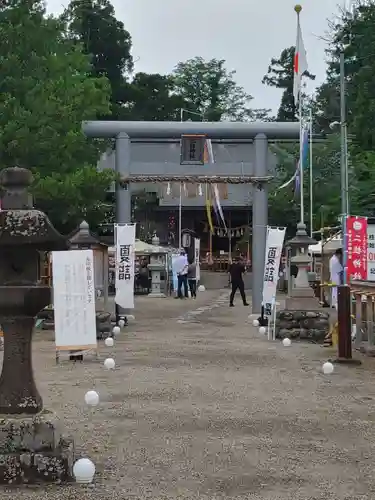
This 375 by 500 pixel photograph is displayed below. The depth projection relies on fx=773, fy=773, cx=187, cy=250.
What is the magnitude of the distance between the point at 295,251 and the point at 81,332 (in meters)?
8.60

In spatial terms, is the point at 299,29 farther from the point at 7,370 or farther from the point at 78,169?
the point at 7,370

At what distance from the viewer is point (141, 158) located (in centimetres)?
3372

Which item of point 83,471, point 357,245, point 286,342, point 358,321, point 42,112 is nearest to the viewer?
point 83,471

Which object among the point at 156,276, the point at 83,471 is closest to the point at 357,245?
the point at 83,471

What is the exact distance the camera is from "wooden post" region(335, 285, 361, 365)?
12.0 metres

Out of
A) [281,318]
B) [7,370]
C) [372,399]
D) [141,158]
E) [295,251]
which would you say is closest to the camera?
[7,370]

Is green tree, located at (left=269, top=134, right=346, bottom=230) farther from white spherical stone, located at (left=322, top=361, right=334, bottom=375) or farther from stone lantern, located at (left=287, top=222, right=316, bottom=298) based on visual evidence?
white spherical stone, located at (left=322, top=361, right=334, bottom=375)

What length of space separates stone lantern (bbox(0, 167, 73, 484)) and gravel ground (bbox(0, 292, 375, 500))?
0.22 meters

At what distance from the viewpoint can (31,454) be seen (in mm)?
5492

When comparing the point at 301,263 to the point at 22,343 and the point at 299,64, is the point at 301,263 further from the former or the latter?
the point at 22,343

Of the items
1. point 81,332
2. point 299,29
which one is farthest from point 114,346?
point 299,29

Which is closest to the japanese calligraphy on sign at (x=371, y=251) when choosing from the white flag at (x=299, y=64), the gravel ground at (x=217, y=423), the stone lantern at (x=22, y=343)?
the gravel ground at (x=217, y=423)

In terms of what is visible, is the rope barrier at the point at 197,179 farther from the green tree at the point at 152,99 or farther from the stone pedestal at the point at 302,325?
the green tree at the point at 152,99

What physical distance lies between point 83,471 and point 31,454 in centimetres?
39
